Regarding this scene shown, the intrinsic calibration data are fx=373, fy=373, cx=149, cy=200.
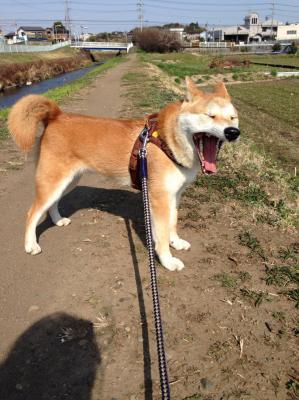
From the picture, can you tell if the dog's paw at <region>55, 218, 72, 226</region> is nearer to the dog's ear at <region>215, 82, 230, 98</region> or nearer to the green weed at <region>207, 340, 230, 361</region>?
the dog's ear at <region>215, 82, 230, 98</region>

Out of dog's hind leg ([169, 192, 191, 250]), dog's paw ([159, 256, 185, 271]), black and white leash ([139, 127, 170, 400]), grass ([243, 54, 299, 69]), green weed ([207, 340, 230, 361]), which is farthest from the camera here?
grass ([243, 54, 299, 69])

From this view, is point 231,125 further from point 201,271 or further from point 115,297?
point 115,297

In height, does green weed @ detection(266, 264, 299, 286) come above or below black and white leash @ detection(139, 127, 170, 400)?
below

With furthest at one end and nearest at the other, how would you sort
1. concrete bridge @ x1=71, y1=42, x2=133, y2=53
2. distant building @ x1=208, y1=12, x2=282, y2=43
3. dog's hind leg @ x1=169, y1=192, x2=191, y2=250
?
distant building @ x1=208, y1=12, x2=282, y2=43 < concrete bridge @ x1=71, y1=42, x2=133, y2=53 < dog's hind leg @ x1=169, y1=192, x2=191, y2=250

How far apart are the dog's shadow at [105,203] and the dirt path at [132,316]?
2.5 inches

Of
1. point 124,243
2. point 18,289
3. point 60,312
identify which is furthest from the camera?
point 124,243

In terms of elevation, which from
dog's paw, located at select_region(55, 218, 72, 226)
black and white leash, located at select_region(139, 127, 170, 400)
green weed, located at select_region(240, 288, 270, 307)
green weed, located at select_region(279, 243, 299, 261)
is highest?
black and white leash, located at select_region(139, 127, 170, 400)

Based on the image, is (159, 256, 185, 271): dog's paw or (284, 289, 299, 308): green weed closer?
(284, 289, 299, 308): green weed

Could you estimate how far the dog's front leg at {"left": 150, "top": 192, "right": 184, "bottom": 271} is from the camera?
3.81 m

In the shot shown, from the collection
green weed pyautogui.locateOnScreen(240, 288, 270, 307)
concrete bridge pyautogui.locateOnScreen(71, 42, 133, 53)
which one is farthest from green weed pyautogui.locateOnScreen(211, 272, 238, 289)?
concrete bridge pyautogui.locateOnScreen(71, 42, 133, 53)

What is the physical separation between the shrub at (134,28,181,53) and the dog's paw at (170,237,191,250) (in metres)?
88.5

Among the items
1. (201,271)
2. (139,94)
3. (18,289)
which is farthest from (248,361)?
(139,94)

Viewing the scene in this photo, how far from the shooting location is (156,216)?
3.85 metres

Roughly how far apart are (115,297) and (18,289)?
97 centimetres
